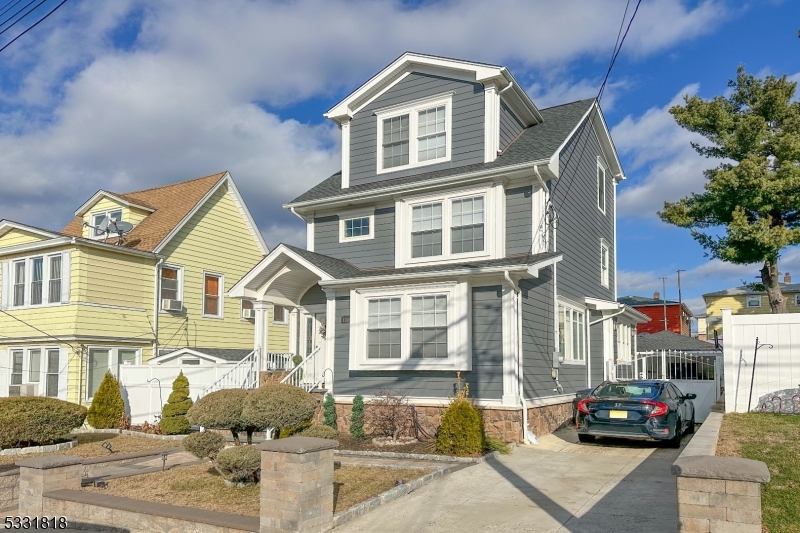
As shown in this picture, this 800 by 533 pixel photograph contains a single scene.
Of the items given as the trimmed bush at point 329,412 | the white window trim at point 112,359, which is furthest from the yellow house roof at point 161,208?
the trimmed bush at point 329,412

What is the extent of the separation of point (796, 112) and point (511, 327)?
1501 cm

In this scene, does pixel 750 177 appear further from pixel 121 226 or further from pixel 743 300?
pixel 743 300

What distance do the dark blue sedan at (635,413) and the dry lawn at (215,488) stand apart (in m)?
4.12

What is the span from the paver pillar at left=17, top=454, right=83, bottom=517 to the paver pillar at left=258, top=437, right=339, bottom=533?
3505 mm

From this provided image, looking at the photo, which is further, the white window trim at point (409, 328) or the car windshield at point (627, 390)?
the white window trim at point (409, 328)

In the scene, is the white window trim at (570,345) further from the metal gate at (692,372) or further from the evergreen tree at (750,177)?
the evergreen tree at (750,177)

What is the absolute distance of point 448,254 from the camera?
1573 cm

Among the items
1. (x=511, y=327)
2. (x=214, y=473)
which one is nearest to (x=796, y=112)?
(x=511, y=327)

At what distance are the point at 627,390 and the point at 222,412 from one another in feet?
26.1

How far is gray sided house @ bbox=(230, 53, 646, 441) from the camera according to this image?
14383 mm

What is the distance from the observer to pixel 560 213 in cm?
1661

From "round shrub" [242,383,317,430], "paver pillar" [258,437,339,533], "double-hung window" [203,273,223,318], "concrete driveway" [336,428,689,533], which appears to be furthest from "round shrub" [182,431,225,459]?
"double-hung window" [203,273,223,318]

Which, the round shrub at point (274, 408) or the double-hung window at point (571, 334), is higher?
the double-hung window at point (571, 334)

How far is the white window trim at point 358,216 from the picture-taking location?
17.1 metres
